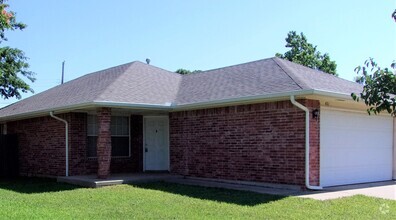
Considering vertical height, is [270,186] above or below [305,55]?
below

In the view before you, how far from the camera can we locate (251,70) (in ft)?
46.9

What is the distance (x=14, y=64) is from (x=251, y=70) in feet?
58.8

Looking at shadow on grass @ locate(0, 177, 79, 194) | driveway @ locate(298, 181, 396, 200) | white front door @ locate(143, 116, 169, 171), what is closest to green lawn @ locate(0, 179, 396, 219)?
shadow on grass @ locate(0, 177, 79, 194)

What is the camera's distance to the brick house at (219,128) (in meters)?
10.8

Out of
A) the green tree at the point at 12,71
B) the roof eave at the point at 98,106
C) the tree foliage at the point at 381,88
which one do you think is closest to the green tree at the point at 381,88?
the tree foliage at the point at 381,88

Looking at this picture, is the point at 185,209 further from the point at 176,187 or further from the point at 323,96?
the point at 323,96

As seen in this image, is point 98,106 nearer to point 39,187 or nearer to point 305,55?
point 39,187

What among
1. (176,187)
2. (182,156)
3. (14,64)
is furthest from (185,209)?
(14,64)

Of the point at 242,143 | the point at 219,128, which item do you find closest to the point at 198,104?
the point at 219,128

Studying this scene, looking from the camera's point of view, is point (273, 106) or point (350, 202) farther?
point (273, 106)

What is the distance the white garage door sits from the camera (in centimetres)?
1122

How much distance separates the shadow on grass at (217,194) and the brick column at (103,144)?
3.58 ft

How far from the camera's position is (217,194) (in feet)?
32.9

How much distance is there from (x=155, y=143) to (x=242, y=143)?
4819 mm
